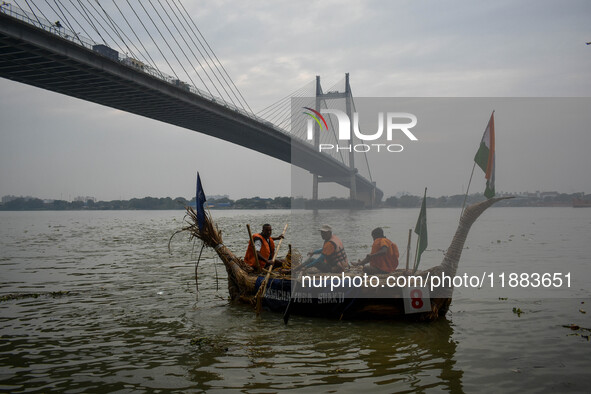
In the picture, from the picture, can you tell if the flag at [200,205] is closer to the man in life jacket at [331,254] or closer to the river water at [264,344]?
the river water at [264,344]

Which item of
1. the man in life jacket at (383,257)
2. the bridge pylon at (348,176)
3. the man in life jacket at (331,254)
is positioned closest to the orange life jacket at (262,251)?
the man in life jacket at (331,254)

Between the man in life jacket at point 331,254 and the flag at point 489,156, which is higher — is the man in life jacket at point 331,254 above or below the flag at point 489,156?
below

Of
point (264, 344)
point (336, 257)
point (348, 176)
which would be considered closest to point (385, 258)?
point (336, 257)

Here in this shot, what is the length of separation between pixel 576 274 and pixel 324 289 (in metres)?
8.79

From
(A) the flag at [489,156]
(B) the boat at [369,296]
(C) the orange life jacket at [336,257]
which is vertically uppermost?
(A) the flag at [489,156]

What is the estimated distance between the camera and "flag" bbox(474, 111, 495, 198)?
733 centimetres

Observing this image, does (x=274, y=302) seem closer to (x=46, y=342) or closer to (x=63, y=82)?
(x=46, y=342)

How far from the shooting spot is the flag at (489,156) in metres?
7.33

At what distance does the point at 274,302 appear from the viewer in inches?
328

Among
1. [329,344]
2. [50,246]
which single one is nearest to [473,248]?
[329,344]

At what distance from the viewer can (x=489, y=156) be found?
737cm

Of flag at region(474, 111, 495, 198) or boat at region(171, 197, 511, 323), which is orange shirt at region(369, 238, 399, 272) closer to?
boat at region(171, 197, 511, 323)

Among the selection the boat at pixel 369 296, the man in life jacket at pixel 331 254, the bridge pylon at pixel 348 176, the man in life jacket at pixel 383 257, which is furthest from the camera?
the bridge pylon at pixel 348 176

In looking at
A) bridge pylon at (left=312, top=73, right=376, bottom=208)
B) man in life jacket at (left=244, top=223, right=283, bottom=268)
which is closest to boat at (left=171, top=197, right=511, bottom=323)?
man in life jacket at (left=244, top=223, right=283, bottom=268)
